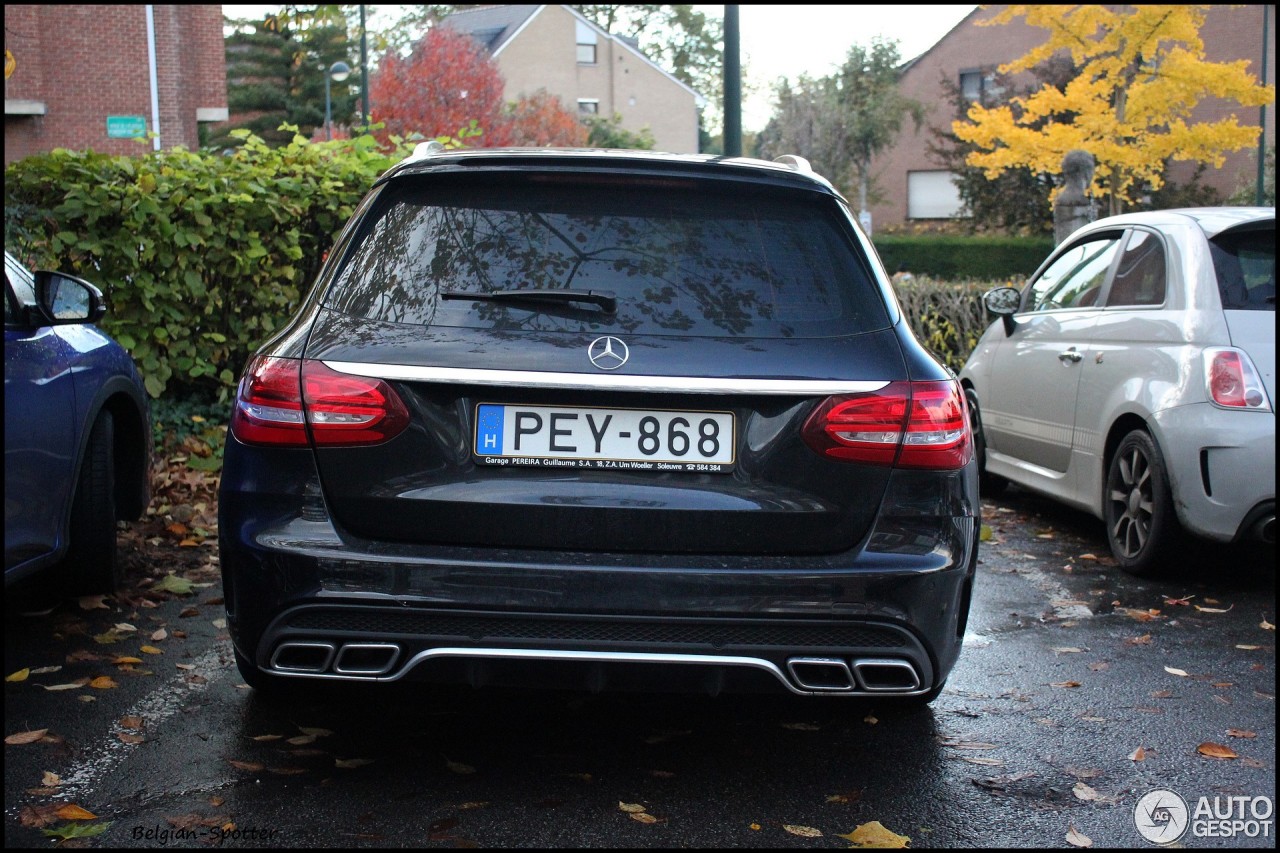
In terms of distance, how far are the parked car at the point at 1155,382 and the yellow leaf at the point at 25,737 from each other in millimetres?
4480

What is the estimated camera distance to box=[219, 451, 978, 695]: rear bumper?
3182 millimetres

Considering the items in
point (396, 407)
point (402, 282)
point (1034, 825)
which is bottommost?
point (1034, 825)

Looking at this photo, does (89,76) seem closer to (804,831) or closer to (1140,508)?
(1140,508)

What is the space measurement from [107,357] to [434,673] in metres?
2.81

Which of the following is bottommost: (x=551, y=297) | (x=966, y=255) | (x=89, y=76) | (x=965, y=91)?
(x=551, y=297)

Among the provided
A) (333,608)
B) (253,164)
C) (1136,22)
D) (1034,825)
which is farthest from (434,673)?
(1136,22)

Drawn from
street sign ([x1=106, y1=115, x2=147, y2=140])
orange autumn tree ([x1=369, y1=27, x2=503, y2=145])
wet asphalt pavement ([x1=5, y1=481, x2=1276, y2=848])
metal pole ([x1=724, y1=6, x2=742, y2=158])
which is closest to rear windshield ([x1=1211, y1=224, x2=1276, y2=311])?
wet asphalt pavement ([x1=5, y1=481, x2=1276, y2=848])

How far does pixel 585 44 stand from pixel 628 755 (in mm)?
64417

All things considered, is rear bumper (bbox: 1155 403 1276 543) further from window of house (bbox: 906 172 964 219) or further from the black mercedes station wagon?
window of house (bbox: 906 172 964 219)

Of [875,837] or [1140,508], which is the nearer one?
[875,837]

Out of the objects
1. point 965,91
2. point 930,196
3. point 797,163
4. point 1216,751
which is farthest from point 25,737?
point 930,196

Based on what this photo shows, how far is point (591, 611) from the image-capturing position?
3.18 m

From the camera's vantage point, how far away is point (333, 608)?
3244mm

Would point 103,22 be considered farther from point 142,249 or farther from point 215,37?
point 142,249
